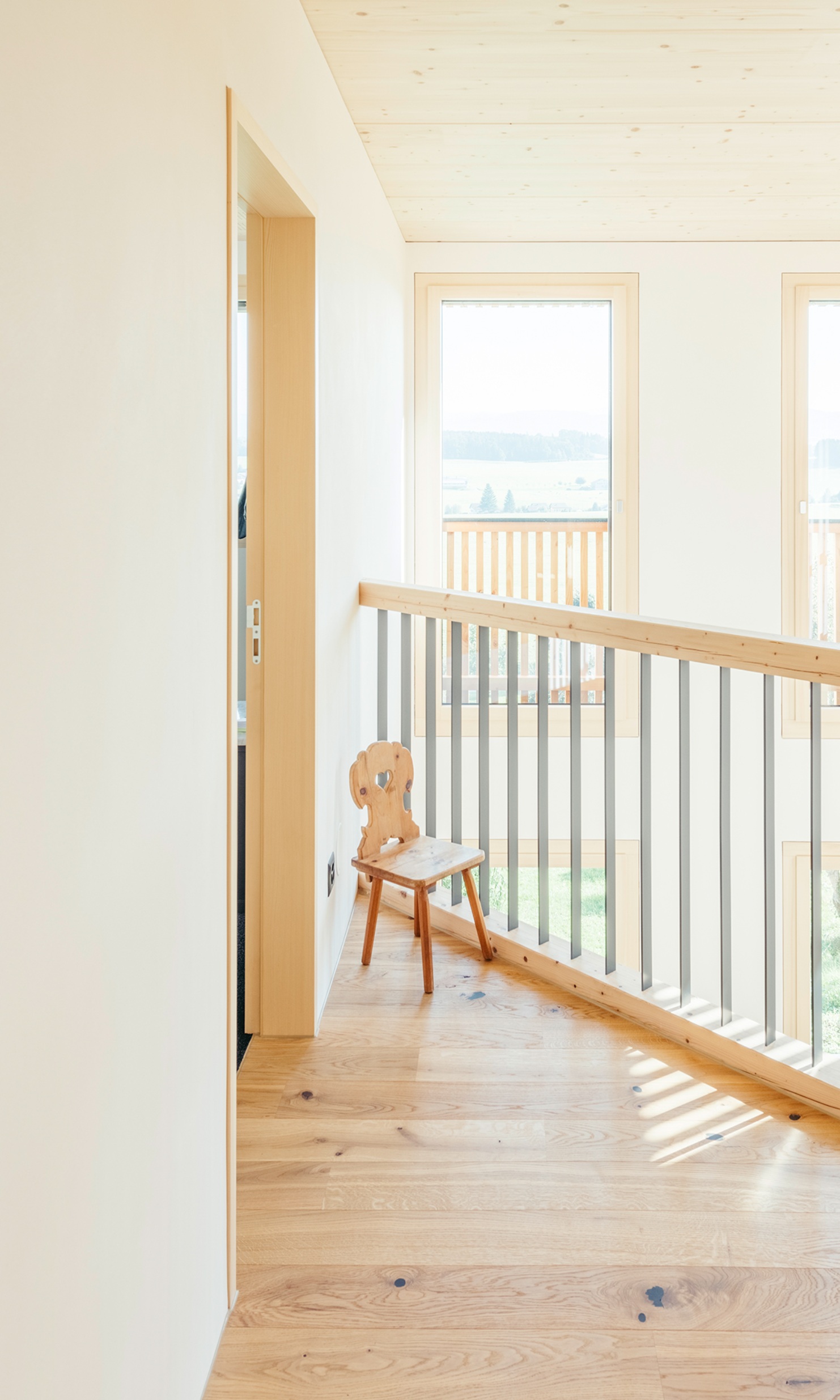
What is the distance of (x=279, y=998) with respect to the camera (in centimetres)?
232

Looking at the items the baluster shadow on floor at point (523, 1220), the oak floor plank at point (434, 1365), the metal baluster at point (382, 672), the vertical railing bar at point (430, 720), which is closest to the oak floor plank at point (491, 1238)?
the baluster shadow on floor at point (523, 1220)

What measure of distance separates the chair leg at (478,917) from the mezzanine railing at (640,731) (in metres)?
0.12

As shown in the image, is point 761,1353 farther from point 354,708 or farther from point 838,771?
point 838,771

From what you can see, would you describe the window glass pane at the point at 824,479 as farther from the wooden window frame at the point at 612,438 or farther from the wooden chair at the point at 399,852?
the wooden chair at the point at 399,852

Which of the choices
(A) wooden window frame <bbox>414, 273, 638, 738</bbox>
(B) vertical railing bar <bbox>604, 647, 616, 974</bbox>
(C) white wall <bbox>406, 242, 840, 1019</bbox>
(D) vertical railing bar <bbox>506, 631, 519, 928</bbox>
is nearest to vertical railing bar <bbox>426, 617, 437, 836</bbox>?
(D) vertical railing bar <bbox>506, 631, 519, 928</bbox>

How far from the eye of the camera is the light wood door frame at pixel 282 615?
221 cm

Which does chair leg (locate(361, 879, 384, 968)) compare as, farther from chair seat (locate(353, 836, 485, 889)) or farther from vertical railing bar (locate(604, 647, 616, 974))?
vertical railing bar (locate(604, 647, 616, 974))

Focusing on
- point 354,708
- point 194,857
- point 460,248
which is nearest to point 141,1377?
point 194,857

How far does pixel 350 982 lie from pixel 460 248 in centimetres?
335

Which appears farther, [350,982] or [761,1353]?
[350,982]

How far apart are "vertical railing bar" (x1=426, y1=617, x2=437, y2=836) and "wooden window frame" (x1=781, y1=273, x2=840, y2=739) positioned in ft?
7.06

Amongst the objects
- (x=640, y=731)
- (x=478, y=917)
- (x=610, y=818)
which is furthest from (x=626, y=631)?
(x=478, y=917)

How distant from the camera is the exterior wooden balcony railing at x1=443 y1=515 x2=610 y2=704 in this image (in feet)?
14.9

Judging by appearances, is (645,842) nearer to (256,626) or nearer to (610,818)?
(610,818)
